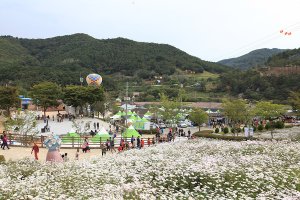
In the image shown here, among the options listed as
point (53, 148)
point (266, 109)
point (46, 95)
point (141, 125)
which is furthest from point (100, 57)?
point (53, 148)

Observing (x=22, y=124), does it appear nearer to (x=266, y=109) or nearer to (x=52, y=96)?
(x=52, y=96)

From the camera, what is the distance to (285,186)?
377 inches

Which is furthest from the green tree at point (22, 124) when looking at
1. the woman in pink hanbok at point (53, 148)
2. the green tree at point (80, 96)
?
the green tree at point (80, 96)

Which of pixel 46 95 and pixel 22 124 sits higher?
pixel 46 95

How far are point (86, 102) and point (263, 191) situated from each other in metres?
49.4

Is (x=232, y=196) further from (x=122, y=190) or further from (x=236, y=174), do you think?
(x=122, y=190)

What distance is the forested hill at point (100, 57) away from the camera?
137375mm

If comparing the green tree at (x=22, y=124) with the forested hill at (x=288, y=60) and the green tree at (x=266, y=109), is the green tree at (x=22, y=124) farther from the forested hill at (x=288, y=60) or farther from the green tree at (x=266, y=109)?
the forested hill at (x=288, y=60)

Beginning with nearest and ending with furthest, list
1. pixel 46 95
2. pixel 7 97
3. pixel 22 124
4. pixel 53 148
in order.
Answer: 1. pixel 53 148
2. pixel 22 124
3. pixel 7 97
4. pixel 46 95

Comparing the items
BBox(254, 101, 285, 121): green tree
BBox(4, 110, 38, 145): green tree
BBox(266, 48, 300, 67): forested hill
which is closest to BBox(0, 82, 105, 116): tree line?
BBox(4, 110, 38, 145): green tree

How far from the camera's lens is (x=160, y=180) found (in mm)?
9883

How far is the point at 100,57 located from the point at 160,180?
145 metres

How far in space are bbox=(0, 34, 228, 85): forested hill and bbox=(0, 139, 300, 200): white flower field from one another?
110 meters

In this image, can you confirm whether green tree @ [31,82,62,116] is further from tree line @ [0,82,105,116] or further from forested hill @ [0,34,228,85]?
forested hill @ [0,34,228,85]
